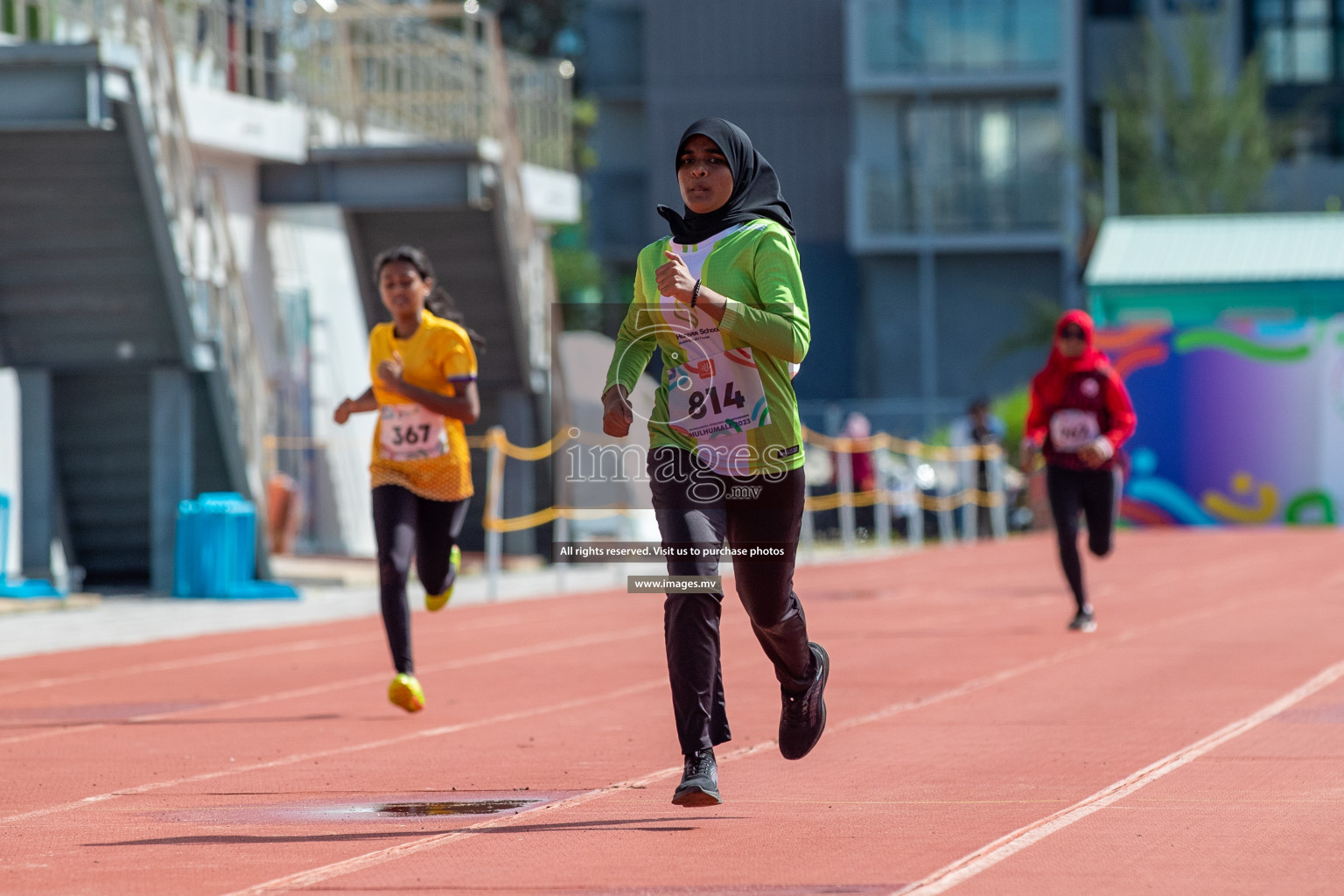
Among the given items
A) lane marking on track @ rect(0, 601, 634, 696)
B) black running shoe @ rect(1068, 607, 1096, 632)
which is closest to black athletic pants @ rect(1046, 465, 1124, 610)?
black running shoe @ rect(1068, 607, 1096, 632)

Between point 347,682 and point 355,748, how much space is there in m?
2.91

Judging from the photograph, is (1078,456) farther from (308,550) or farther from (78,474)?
(308,550)

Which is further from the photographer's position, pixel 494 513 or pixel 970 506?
pixel 970 506

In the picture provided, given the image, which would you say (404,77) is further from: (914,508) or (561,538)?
(914,508)

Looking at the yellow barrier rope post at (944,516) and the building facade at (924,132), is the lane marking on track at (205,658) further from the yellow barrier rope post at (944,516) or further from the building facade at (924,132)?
the building facade at (924,132)

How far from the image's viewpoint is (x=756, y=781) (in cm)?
760

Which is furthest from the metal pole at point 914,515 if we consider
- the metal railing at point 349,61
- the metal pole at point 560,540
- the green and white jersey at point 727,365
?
the green and white jersey at point 727,365

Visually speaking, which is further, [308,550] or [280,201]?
[308,550]

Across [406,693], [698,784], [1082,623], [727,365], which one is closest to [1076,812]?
[698,784]

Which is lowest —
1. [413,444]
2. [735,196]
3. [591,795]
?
[591,795]

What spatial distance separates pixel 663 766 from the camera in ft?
26.3

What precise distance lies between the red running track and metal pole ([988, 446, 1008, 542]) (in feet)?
50.5

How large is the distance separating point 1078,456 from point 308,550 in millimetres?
14462

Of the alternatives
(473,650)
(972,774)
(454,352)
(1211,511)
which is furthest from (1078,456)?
(1211,511)
